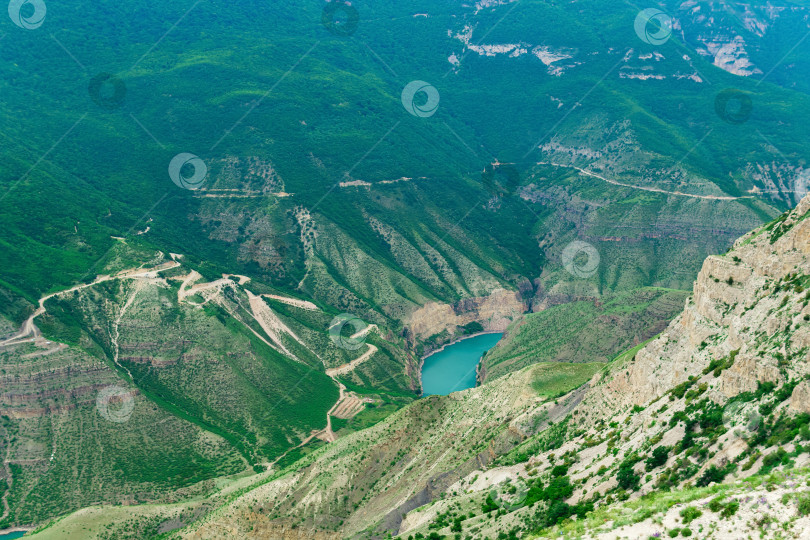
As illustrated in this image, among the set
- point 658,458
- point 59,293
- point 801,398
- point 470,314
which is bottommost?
point 658,458

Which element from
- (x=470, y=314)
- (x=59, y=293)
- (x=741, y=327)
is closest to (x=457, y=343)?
(x=470, y=314)

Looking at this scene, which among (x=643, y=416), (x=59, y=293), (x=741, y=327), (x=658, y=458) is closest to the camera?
(x=658, y=458)

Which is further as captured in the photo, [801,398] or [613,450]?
[613,450]

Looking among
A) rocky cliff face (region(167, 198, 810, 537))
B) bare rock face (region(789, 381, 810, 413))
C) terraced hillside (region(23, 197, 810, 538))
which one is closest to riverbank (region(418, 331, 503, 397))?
terraced hillside (region(23, 197, 810, 538))

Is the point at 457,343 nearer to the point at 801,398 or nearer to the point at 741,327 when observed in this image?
the point at 741,327

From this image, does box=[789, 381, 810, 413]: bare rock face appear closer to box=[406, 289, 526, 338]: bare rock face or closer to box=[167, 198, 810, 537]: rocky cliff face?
box=[167, 198, 810, 537]: rocky cliff face

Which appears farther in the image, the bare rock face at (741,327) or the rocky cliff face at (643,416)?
the bare rock face at (741,327)

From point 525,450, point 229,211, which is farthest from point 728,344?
point 229,211

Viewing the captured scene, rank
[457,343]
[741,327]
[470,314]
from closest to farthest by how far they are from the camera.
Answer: [741,327]
[457,343]
[470,314]

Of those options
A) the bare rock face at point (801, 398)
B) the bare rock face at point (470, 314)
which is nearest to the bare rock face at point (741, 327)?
the bare rock face at point (801, 398)

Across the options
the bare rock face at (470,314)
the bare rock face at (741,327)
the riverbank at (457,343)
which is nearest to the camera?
the bare rock face at (741,327)

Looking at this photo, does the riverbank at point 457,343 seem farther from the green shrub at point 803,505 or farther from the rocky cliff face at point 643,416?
the green shrub at point 803,505
